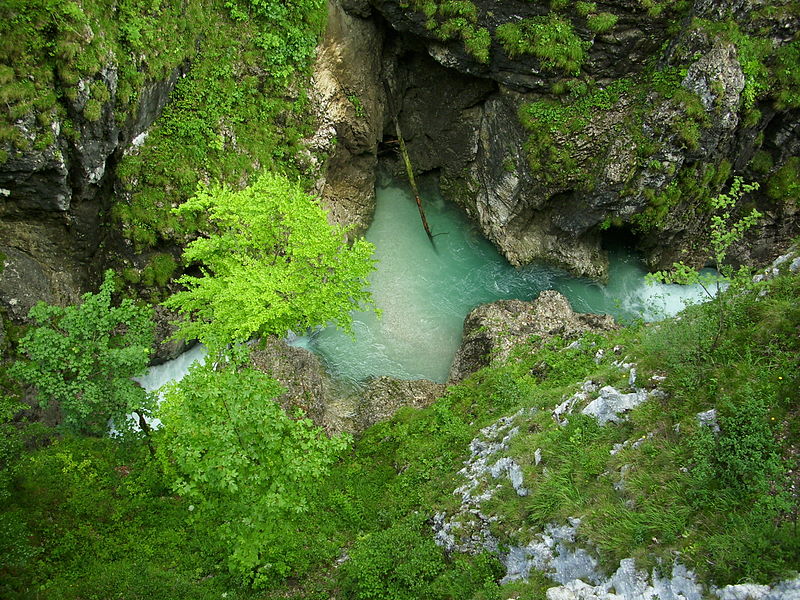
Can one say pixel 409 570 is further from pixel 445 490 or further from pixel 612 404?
pixel 612 404

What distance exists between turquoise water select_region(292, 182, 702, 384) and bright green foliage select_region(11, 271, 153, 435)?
726 centimetres

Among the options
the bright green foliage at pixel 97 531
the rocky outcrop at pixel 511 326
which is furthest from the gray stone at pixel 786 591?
the rocky outcrop at pixel 511 326

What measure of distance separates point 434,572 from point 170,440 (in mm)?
5474

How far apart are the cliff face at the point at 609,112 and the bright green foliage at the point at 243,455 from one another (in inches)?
529

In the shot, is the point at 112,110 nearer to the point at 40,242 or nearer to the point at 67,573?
the point at 40,242

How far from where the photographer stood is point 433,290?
20.0 m

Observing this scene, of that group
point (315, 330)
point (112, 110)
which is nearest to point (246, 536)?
point (315, 330)

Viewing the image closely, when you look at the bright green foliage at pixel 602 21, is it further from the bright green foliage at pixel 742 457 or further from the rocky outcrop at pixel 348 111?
the bright green foliage at pixel 742 457

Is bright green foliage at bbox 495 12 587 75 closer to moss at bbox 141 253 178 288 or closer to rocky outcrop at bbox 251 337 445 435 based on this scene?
rocky outcrop at bbox 251 337 445 435

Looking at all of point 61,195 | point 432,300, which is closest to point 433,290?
point 432,300

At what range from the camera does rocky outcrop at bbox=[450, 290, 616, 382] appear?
1673cm

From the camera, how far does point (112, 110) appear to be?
1412cm

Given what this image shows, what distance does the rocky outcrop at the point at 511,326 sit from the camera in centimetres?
1673

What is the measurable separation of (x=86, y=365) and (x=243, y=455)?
210 inches
